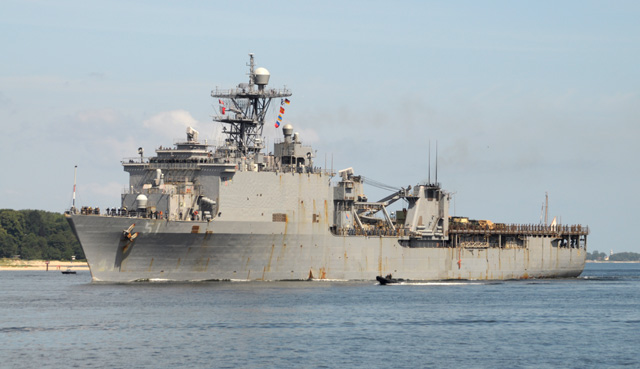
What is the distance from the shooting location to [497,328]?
1799 inches

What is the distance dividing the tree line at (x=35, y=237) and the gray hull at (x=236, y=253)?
2853 inches

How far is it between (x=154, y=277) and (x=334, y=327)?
18.2 m

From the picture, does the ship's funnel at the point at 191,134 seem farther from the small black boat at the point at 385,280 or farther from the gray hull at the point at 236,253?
the small black boat at the point at 385,280

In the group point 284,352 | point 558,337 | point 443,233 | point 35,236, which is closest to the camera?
point 284,352

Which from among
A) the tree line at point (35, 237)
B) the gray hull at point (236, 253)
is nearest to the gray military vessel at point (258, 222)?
the gray hull at point (236, 253)

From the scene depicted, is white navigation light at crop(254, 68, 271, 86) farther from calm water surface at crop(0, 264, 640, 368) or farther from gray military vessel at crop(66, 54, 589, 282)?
calm water surface at crop(0, 264, 640, 368)

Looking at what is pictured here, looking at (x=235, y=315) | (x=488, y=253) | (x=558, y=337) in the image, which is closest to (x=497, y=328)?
(x=558, y=337)

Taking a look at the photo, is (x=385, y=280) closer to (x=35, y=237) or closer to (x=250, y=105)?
(x=250, y=105)

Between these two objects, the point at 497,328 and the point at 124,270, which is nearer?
the point at 497,328

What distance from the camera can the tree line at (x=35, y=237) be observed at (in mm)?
129500

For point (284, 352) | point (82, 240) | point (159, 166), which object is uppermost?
point (159, 166)

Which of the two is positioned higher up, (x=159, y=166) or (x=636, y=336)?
(x=159, y=166)

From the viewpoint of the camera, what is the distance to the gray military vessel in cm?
5844

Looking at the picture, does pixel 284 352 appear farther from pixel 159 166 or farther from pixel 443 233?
pixel 443 233
